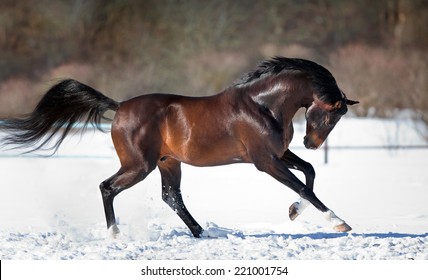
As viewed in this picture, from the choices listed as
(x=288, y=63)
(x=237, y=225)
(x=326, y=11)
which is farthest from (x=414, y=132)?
(x=288, y=63)

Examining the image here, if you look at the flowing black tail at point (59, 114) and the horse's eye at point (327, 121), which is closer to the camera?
the horse's eye at point (327, 121)

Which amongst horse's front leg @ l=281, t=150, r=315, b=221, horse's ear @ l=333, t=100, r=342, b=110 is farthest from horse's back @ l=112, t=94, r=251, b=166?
horse's ear @ l=333, t=100, r=342, b=110

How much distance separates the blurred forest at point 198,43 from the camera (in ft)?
52.3

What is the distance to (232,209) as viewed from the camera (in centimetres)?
849

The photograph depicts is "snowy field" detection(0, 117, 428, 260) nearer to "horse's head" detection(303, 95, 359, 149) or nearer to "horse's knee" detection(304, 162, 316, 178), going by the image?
"horse's knee" detection(304, 162, 316, 178)

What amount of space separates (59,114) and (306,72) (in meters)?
2.06

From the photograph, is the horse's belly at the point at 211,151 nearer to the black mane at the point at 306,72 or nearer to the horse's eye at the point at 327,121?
the black mane at the point at 306,72

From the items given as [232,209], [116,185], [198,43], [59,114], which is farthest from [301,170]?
[198,43]

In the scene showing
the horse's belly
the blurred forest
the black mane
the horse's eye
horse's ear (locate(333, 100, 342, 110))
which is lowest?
the horse's belly

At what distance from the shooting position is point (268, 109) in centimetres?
588

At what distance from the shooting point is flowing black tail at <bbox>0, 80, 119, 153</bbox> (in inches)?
253

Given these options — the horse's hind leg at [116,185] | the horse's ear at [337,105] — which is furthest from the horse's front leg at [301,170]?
the horse's hind leg at [116,185]

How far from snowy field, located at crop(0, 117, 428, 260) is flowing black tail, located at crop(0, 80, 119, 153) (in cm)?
75

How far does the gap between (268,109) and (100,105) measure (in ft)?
4.60
